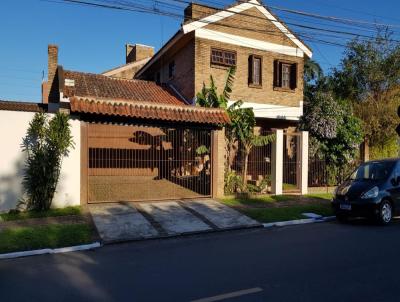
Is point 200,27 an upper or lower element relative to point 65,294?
upper

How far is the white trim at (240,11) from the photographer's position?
16047 mm

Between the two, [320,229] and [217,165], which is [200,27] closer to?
[217,165]

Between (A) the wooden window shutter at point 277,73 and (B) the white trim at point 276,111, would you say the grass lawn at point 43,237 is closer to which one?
(B) the white trim at point 276,111

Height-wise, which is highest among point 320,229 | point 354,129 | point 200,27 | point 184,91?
point 200,27

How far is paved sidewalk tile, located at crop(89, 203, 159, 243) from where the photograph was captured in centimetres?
874

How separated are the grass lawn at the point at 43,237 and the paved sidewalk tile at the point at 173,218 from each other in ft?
6.37

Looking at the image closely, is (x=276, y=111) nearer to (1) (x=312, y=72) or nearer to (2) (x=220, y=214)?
(2) (x=220, y=214)

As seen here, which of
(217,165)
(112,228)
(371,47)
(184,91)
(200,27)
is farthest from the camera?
(371,47)

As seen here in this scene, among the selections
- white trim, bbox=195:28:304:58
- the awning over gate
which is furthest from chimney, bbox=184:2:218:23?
the awning over gate

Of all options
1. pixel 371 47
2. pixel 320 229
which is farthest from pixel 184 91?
pixel 371 47

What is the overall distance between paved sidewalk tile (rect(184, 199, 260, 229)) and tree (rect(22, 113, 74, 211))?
4249 millimetres

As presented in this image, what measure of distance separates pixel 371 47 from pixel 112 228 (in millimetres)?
18761

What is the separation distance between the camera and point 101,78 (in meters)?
18.9

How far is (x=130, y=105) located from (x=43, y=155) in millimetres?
3206
